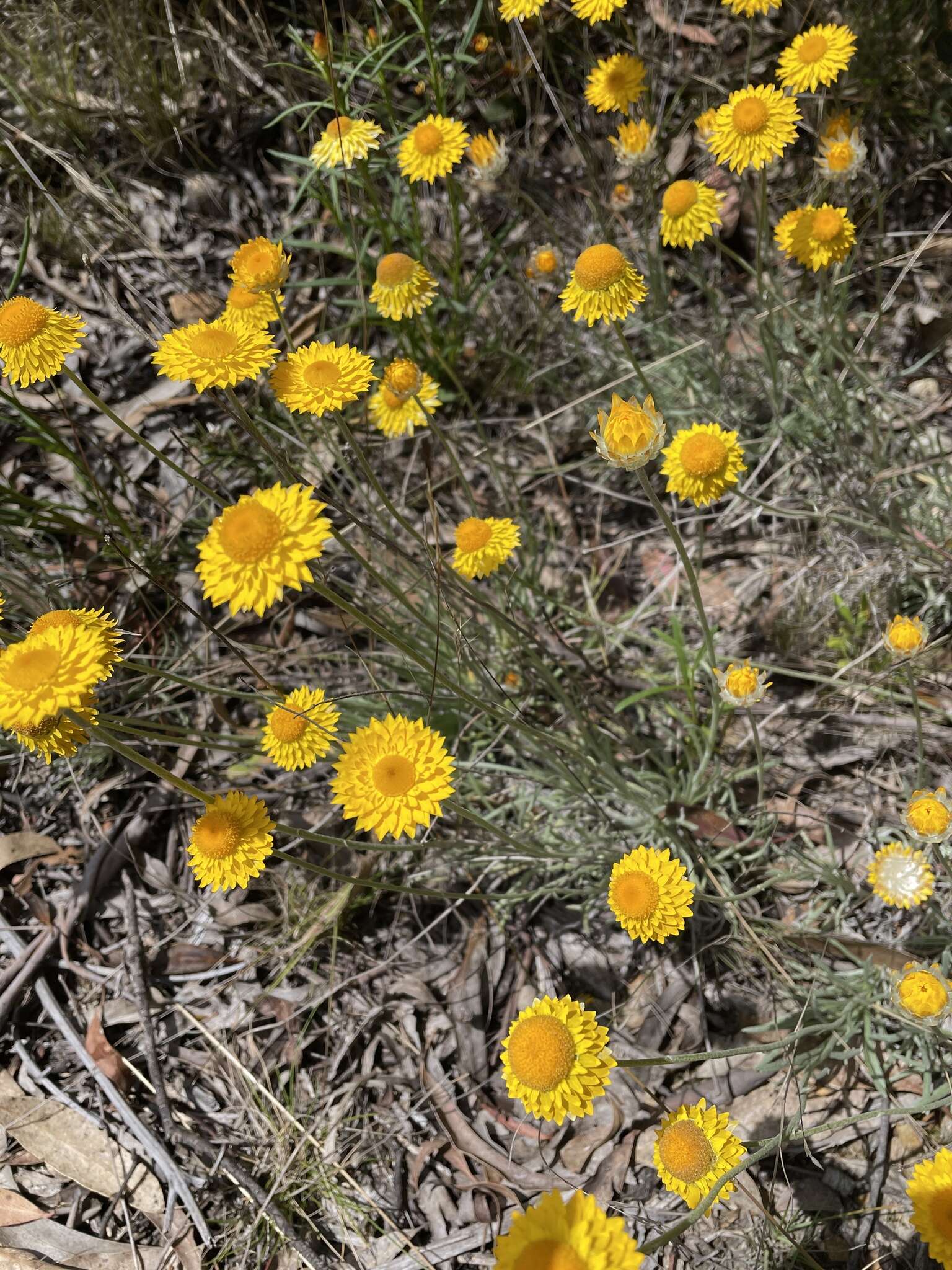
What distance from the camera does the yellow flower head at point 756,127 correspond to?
8.39ft

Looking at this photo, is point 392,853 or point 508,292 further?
point 508,292

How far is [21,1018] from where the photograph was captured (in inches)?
120

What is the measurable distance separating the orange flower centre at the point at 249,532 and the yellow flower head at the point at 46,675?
0.44 m

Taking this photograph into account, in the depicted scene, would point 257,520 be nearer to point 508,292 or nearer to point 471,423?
point 471,423

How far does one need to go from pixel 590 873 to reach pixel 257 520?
1.87 m

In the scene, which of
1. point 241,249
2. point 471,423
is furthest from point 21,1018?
point 471,423

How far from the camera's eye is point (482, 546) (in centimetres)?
268

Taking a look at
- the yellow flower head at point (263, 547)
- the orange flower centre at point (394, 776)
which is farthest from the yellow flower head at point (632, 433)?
the orange flower centre at point (394, 776)

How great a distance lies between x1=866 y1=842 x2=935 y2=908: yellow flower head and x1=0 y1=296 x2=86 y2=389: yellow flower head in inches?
99.3

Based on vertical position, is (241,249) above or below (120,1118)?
above

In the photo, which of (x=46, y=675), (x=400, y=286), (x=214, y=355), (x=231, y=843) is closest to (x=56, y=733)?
(x=46, y=675)

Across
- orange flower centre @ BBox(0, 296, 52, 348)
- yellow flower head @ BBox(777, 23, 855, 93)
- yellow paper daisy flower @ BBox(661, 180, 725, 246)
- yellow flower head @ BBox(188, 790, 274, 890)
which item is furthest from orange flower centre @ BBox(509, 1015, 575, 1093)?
yellow flower head @ BBox(777, 23, 855, 93)

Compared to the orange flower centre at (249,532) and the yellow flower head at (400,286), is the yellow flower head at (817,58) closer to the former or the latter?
the yellow flower head at (400,286)

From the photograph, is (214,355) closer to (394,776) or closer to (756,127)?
(394,776)
